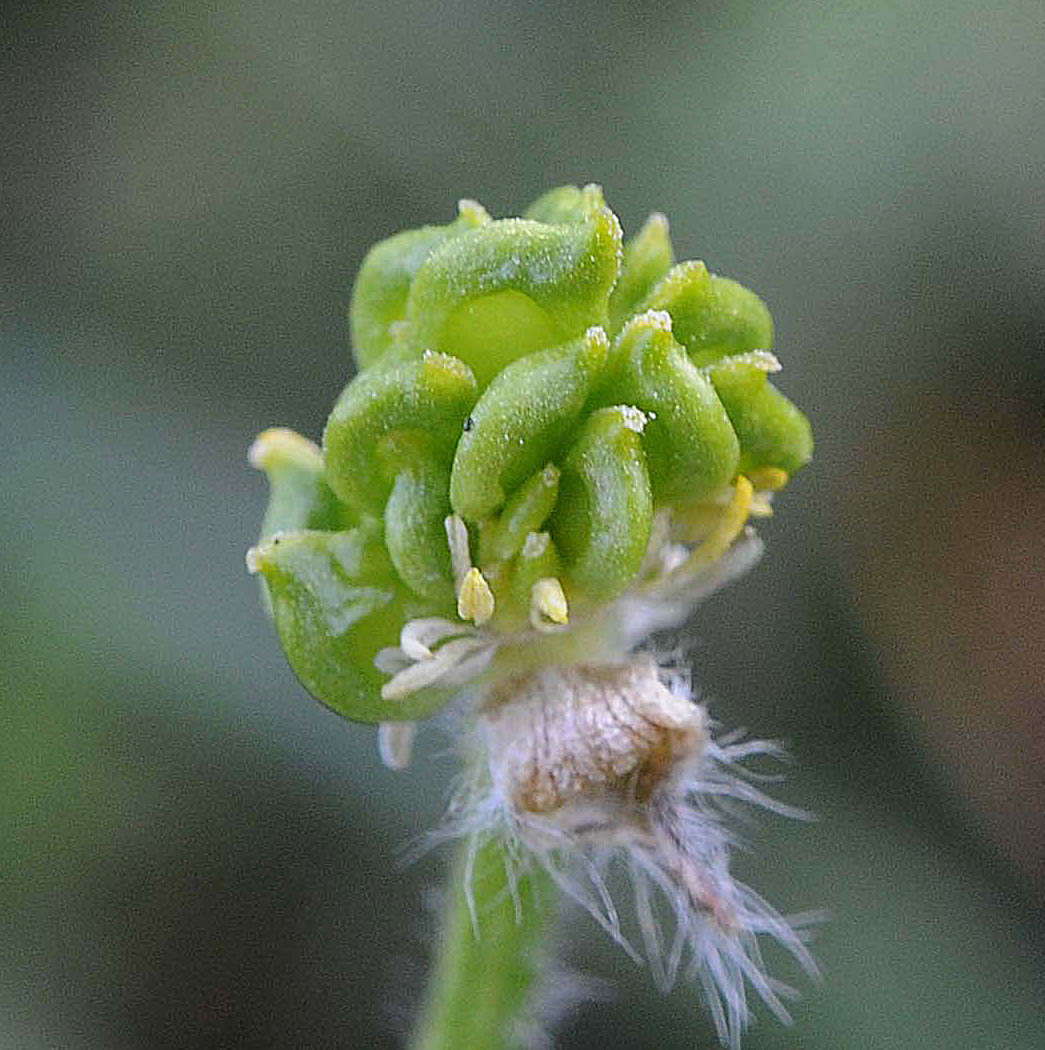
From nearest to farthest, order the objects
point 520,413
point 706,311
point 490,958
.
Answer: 1. point 520,413
2. point 706,311
3. point 490,958

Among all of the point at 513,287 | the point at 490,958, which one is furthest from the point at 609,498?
the point at 490,958

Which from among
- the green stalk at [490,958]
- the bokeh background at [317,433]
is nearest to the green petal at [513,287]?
the green stalk at [490,958]

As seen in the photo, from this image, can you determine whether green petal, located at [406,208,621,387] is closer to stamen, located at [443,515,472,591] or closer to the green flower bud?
the green flower bud

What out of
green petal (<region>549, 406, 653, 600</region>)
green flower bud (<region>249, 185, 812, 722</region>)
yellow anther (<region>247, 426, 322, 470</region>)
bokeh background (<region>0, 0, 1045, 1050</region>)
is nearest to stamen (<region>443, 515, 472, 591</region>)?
green flower bud (<region>249, 185, 812, 722</region>)

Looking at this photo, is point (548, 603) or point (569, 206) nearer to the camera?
point (548, 603)

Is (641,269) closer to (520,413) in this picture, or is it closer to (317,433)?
(520,413)

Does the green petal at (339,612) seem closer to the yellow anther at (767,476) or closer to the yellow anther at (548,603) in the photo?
the yellow anther at (548,603)
